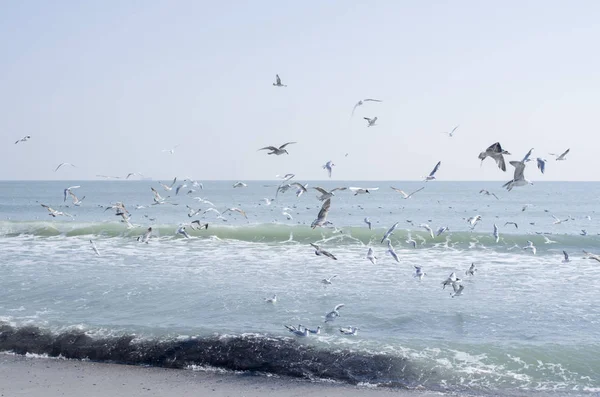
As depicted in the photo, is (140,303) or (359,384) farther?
(140,303)

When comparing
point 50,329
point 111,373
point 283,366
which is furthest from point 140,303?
point 283,366

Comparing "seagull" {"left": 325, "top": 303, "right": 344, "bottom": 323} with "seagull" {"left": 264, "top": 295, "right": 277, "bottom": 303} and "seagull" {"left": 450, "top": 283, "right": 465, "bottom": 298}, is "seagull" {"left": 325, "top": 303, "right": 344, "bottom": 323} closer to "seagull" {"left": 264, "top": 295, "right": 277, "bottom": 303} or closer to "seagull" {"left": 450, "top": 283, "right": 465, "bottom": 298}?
"seagull" {"left": 264, "top": 295, "right": 277, "bottom": 303}

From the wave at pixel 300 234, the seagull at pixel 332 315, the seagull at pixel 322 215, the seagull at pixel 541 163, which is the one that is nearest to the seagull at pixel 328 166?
the seagull at pixel 322 215

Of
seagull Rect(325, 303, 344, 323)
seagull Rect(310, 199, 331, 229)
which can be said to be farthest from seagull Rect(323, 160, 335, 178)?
seagull Rect(325, 303, 344, 323)

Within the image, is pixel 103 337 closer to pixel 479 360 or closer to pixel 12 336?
pixel 12 336

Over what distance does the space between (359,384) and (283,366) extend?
1349 millimetres

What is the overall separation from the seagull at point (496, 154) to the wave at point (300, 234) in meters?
18.2

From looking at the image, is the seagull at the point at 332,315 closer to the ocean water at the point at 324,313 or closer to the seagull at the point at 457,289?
the ocean water at the point at 324,313

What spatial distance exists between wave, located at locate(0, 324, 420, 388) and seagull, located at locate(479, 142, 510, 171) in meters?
3.54

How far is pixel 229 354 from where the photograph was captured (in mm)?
10289

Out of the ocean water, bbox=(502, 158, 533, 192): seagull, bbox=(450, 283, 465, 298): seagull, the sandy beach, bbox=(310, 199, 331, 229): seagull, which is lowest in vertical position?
the sandy beach

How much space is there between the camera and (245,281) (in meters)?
16.9

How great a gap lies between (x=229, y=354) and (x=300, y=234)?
20.5m

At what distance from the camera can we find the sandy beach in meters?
8.85
